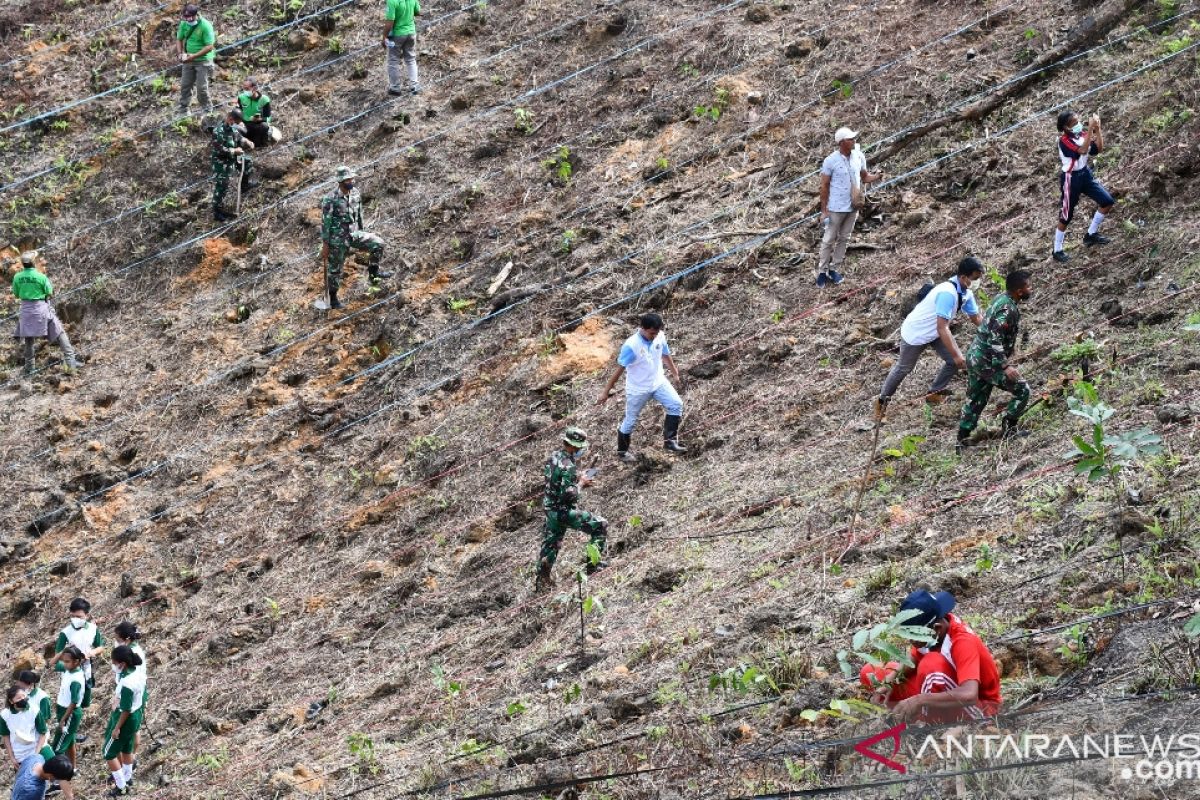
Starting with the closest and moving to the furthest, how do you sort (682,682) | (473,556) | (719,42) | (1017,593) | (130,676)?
(1017,593) < (682,682) < (130,676) < (473,556) < (719,42)

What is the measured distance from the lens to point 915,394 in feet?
37.3

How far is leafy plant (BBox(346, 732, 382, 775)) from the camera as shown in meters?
9.13

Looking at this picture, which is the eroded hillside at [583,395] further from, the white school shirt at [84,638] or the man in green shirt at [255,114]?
the white school shirt at [84,638]

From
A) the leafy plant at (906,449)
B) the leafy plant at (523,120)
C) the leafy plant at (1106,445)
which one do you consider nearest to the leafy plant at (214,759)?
the leafy plant at (906,449)

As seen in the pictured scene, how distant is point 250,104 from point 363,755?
1023 cm

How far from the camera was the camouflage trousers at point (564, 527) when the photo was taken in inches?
420

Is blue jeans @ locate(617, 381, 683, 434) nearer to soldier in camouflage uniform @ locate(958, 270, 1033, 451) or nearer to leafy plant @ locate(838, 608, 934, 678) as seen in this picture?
soldier in camouflage uniform @ locate(958, 270, 1033, 451)

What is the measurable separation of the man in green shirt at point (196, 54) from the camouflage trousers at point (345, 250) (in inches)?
171

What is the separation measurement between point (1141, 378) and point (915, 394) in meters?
1.89

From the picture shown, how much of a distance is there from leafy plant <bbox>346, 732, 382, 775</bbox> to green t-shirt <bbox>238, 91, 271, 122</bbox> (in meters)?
9.88

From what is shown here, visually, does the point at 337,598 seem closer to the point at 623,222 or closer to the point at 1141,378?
the point at 623,222

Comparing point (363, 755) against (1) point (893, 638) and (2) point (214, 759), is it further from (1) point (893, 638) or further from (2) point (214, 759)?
(1) point (893, 638)

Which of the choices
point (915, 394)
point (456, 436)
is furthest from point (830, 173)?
point (456, 436)

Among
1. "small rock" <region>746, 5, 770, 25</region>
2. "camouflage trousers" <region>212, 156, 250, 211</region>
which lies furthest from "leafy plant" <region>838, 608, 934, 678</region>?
"camouflage trousers" <region>212, 156, 250, 211</region>
